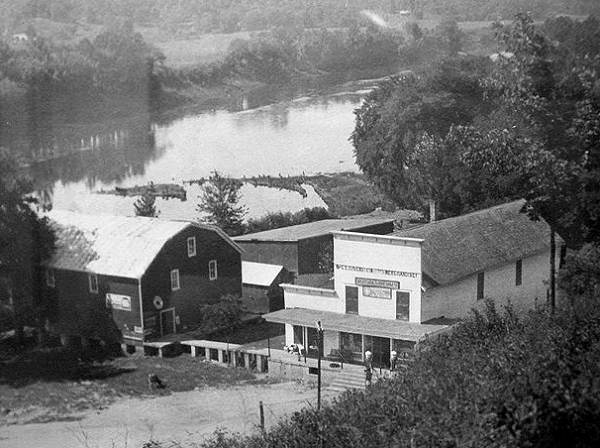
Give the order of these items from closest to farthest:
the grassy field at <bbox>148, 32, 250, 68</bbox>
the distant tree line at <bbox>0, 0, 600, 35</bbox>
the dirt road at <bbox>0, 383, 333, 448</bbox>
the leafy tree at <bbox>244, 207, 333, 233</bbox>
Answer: the dirt road at <bbox>0, 383, 333, 448</bbox> < the leafy tree at <bbox>244, 207, 333, 233</bbox> < the distant tree line at <bbox>0, 0, 600, 35</bbox> < the grassy field at <bbox>148, 32, 250, 68</bbox>

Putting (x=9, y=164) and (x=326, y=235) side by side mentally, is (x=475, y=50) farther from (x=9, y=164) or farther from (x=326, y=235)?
(x=9, y=164)

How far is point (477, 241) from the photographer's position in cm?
1044

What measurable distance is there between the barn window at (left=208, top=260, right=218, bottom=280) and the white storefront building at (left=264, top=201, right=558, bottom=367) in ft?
3.34

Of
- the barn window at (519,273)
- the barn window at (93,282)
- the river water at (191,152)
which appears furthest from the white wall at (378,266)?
the river water at (191,152)

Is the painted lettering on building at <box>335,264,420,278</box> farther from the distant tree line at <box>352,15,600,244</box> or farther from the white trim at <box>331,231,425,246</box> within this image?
the distant tree line at <box>352,15,600,244</box>

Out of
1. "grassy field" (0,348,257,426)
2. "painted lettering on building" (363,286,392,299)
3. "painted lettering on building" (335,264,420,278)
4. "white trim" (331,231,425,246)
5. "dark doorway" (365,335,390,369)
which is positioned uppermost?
"white trim" (331,231,425,246)

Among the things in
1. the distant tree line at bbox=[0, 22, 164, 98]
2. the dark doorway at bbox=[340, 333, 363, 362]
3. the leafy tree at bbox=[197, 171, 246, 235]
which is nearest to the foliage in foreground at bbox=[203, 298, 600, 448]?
the dark doorway at bbox=[340, 333, 363, 362]

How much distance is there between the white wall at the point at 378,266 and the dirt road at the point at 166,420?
1279 mm

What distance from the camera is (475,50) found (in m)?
21.9

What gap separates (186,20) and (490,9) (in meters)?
6.40

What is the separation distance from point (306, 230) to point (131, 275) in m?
3.17

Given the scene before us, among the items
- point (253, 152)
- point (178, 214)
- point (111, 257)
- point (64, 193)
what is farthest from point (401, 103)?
point (111, 257)

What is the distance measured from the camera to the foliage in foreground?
482 cm

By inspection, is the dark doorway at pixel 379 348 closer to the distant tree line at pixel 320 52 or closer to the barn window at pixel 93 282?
the barn window at pixel 93 282
